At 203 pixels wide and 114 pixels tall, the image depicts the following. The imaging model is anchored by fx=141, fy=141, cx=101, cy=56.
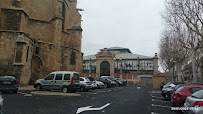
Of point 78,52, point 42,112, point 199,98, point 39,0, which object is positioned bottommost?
point 42,112

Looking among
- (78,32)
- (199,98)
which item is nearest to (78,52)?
(78,32)

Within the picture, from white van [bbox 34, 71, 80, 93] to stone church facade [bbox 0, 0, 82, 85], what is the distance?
4.43 metres

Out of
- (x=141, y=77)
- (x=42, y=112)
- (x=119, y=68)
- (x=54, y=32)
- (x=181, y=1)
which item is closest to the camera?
(x=42, y=112)

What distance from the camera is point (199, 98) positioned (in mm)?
4484

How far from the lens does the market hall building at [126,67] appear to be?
40.7 m

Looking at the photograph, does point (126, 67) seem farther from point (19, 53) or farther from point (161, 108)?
point (161, 108)

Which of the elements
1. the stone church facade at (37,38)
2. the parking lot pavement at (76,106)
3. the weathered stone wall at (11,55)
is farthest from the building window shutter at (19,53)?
the parking lot pavement at (76,106)

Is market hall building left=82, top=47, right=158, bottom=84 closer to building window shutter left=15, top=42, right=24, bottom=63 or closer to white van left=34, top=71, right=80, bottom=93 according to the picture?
building window shutter left=15, top=42, right=24, bottom=63

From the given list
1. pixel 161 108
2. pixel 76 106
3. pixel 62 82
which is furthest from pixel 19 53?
pixel 161 108

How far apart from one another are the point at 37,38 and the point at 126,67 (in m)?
28.3

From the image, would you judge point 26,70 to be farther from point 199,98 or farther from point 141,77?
point 141,77

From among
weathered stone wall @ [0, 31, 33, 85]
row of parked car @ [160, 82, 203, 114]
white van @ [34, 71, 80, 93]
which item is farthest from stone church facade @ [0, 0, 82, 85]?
row of parked car @ [160, 82, 203, 114]

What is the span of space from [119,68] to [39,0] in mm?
28646

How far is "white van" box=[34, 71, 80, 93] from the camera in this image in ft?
39.8
